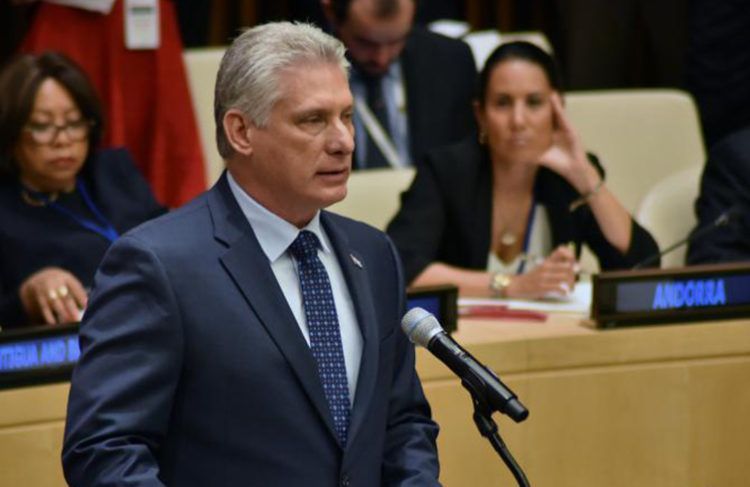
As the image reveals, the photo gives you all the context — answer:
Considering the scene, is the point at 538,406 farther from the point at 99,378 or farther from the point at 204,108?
the point at 204,108

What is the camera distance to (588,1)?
5324 millimetres

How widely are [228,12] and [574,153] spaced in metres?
2.04

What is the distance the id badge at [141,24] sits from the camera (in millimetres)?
4195

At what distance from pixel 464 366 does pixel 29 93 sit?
1.87 meters

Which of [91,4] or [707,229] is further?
[91,4]

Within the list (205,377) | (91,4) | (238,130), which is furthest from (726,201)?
(205,377)

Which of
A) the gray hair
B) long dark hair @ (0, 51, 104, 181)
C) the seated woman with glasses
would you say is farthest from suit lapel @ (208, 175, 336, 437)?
long dark hair @ (0, 51, 104, 181)

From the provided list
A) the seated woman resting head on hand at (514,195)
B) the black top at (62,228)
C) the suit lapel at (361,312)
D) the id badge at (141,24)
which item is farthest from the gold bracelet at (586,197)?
the suit lapel at (361,312)

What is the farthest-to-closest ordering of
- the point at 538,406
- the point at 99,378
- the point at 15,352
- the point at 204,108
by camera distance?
1. the point at 204,108
2. the point at 538,406
3. the point at 15,352
4. the point at 99,378

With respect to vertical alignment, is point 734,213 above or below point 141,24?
below

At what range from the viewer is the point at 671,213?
12.9 feet

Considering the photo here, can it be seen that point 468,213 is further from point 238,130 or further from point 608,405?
point 238,130

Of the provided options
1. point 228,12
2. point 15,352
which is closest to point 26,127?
point 15,352

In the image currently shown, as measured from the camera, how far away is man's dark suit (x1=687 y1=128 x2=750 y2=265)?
3580mm
